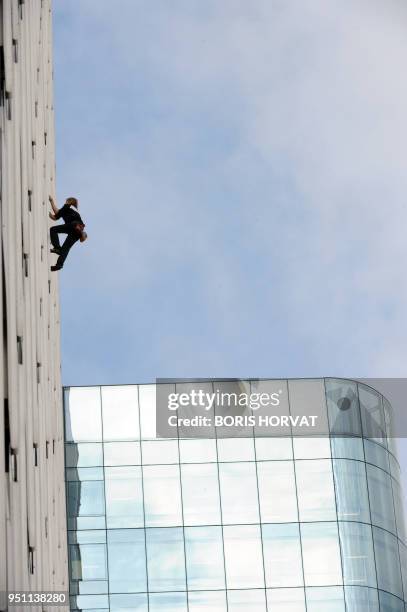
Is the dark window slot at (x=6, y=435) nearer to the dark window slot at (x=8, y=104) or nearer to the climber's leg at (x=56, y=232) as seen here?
the dark window slot at (x=8, y=104)

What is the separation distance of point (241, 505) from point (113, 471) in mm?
6006

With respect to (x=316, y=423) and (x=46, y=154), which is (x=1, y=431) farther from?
(x=316, y=423)

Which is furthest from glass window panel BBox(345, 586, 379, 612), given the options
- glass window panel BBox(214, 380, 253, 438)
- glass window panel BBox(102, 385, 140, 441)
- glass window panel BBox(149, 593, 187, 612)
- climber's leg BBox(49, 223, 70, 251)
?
climber's leg BBox(49, 223, 70, 251)

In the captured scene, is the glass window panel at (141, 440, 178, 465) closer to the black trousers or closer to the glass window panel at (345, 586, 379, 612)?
the glass window panel at (345, 586, 379, 612)

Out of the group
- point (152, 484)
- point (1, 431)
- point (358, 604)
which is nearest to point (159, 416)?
point (152, 484)

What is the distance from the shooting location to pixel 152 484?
194 feet

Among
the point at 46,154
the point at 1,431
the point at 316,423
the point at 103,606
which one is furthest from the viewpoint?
the point at 316,423

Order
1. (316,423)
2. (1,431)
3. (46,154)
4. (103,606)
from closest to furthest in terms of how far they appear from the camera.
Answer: (1,431) < (46,154) < (103,606) < (316,423)

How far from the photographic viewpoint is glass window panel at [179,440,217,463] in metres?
59.7

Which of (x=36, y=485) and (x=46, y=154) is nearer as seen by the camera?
(x=36, y=485)

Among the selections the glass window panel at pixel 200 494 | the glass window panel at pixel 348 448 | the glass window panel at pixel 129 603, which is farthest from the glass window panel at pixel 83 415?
the glass window panel at pixel 348 448

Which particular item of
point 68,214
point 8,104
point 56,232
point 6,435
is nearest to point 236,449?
point 56,232

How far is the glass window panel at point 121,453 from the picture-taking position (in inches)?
2335

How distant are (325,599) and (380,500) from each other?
553cm
